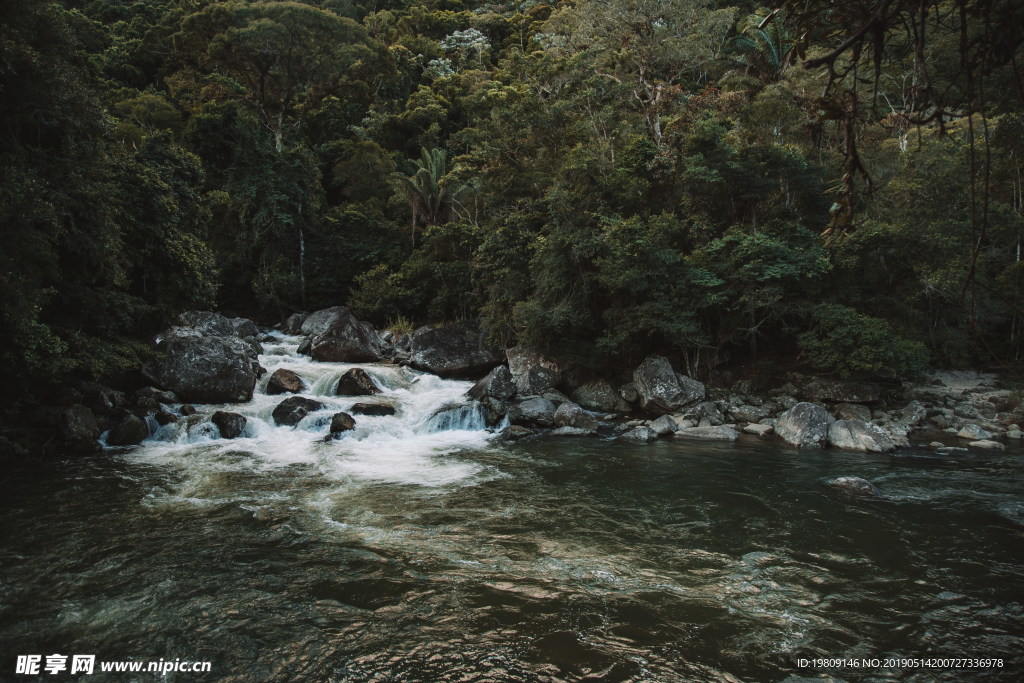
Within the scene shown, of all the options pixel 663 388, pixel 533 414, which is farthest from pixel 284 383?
pixel 663 388

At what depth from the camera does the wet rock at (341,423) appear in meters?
12.2

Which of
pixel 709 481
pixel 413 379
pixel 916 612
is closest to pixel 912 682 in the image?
pixel 916 612

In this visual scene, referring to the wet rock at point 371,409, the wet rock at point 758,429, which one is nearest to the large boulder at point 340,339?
the wet rock at point 371,409

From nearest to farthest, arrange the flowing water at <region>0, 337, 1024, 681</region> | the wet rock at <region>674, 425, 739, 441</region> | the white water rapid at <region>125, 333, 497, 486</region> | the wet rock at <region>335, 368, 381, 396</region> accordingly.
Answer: the flowing water at <region>0, 337, 1024, 681</region>, the white water rapid at <region>125, 333, 497, 486</region>, the wet rock at <region>674, 425, 739, 441</region>, the wet rock at <region>335, 368, 381, 396</region>

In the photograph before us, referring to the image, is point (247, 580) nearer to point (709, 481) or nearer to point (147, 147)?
point (709, 481)

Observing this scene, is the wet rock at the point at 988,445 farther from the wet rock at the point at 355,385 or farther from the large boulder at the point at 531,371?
the wet rock at the point at 355,385

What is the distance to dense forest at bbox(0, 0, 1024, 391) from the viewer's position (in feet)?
26.8

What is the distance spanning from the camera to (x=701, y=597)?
5156 mm

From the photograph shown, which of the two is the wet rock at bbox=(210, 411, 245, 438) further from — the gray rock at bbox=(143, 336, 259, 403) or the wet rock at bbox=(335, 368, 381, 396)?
the wet rock at bbox=(335, 368, 381, 396)

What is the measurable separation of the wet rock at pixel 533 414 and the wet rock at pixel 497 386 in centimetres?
110

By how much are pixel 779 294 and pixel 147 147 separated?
16486 mm

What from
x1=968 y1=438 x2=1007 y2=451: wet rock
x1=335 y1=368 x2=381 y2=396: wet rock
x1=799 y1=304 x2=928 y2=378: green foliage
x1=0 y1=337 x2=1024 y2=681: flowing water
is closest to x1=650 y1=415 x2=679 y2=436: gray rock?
x1=0 y1=337 x2=1024 y2=681: flowing water

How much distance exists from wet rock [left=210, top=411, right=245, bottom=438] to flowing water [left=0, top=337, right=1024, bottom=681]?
5.38 feet

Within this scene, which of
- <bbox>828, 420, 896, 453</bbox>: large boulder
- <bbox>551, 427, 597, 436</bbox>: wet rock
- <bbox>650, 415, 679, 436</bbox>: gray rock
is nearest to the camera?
<bbox>828, 420, 896, 453</bbox>: large boulder
